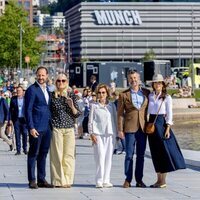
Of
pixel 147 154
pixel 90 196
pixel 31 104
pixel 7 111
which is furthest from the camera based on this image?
pixel 7 111

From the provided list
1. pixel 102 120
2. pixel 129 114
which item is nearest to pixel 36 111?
pixel 102 120

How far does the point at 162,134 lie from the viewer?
15.0 metres

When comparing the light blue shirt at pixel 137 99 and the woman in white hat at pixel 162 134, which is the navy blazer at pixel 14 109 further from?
the woman in white hat at pixel 162 134

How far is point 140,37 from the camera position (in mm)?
155375

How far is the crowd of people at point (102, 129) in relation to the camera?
15.0 metres

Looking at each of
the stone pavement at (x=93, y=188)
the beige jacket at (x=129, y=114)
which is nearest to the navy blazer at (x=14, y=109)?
the stone pavement at (x=93, y=188)

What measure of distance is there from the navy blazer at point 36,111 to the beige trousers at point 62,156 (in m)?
0.30

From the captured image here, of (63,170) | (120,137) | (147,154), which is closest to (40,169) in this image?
(63,170)

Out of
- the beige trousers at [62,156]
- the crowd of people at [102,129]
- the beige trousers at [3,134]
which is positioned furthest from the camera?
the beige trousers at [3,134]

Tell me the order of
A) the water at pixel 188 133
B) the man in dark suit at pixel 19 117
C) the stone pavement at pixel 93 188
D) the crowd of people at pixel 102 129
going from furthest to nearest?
1. the water at pixel 188 133
2. the man in dark suit at pixel 19 117
3. the crowd of people at pixel 102 129
4. the stone pavement at pixel 93 188

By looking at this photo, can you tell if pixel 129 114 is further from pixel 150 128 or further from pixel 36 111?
pixel 36 111

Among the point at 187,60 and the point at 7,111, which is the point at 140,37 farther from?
the point at 7,111

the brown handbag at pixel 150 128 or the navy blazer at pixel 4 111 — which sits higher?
the brown handbag at pixel 150 128

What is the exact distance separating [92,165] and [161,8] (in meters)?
137
